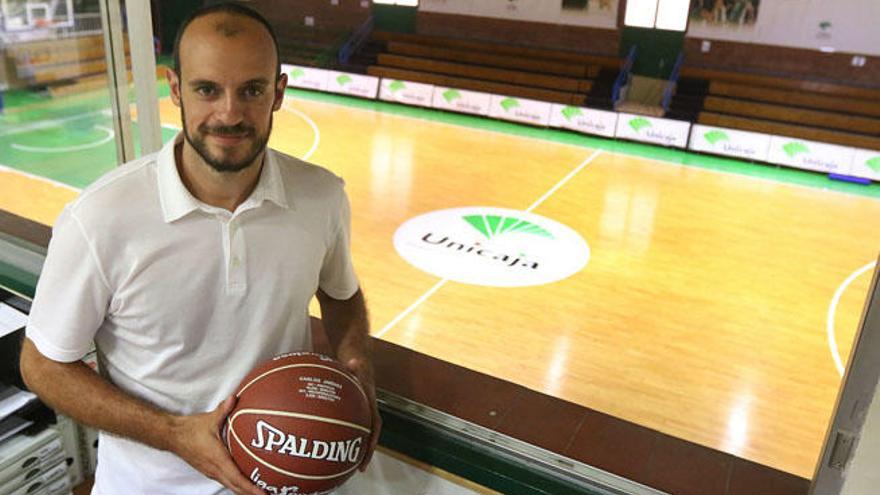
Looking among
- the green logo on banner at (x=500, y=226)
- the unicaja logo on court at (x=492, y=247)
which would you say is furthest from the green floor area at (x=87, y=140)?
the green logo on banner at (x=500, y=226)

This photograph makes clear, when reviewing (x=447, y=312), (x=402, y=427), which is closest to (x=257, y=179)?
(x=402, y=427)

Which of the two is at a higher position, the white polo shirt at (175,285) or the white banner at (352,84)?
the white polo shirt at (175,285)

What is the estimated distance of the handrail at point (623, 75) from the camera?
40.0ft

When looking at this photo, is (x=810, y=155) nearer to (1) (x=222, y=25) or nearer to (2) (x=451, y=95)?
(2) (x=451, y=95)

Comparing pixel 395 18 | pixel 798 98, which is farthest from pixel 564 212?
pixel 395 18

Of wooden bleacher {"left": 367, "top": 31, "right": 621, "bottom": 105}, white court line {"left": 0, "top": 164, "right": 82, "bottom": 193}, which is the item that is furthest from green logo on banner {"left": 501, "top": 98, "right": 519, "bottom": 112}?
white court line {"left": 0, "top": 164, "right": 82, "bottom": 193}

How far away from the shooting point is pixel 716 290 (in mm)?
6164

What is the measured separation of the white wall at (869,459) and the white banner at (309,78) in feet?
43.4

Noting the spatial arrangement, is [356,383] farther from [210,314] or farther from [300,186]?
[300,186]

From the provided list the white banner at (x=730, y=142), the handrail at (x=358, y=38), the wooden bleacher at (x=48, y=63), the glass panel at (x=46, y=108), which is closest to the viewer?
the glass panel at (x=46, y=108)

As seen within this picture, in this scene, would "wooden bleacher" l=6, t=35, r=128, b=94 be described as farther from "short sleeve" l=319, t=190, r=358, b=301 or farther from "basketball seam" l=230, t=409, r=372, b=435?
"basketball seam" l=230, t=409, r=372, b=435

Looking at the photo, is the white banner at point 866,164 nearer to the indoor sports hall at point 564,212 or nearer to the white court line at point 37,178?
the indoor sports hall at point 564,212

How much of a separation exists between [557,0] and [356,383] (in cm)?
1265

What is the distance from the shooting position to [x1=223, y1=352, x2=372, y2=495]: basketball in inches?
55.0
